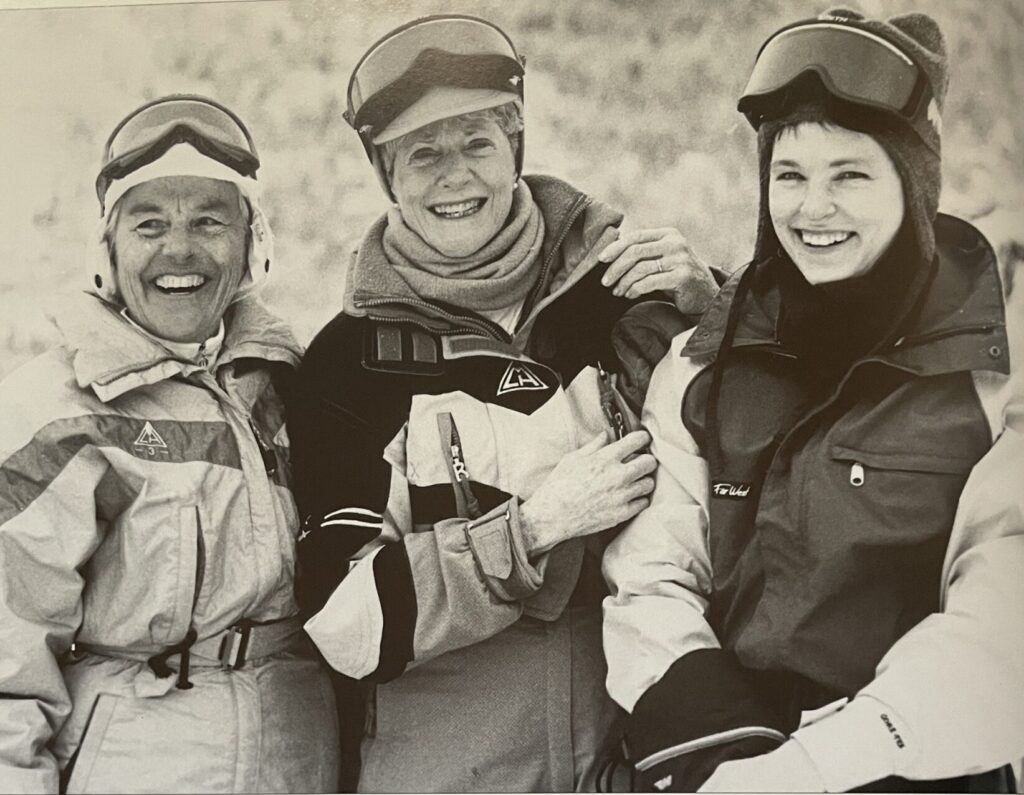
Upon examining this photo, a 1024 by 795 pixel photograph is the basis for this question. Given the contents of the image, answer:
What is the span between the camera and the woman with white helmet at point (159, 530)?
286 centimetres

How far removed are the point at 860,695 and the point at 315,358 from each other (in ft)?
5.09

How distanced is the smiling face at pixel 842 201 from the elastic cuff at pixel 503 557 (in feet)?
3.10

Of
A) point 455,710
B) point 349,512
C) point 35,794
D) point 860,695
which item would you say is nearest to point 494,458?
point 349,512

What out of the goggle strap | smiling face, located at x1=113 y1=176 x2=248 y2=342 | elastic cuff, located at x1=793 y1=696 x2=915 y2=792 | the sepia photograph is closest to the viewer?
elastic cuff, located at x1=793 y1=696 x2=915 y2=792

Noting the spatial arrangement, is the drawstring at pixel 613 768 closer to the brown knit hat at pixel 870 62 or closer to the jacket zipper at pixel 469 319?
the jacket zipper at pixel 469 319

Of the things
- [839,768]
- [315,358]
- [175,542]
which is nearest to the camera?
[839,768]

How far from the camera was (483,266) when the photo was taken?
10.0 feet

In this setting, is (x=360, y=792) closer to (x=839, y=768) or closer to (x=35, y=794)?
(x=35, y=794)

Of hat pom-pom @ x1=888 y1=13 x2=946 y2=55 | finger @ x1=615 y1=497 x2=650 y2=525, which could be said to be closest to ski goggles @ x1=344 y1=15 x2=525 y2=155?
hat pom-pom @ x1=888 y1=13 x2=946 y2=55

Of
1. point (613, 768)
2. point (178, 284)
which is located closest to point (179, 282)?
point (178, 284)

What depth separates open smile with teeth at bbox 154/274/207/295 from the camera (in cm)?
306

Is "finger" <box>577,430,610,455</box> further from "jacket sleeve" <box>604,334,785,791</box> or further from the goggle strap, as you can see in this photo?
the goggle strap

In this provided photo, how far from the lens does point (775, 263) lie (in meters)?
2.99

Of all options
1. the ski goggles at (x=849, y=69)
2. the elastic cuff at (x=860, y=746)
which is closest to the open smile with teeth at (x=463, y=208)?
the ski goggles at (x=849, y=69)
